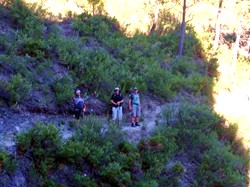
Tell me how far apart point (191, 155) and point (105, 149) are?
4.30 meters

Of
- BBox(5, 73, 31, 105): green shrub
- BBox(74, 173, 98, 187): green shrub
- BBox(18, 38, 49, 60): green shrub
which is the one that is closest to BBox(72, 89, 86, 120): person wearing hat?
BBox(5, 73, 31, 105): green shrub

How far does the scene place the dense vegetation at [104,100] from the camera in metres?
9.11

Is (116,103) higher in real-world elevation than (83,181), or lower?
higher

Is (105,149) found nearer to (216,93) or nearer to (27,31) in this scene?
(27,31)

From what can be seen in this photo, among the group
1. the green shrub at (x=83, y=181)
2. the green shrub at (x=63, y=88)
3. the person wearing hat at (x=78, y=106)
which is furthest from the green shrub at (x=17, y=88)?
the green shrub at (x=83, y=181)

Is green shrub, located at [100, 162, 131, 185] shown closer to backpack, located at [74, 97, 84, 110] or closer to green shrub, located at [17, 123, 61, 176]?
green shrub, located at [17, 123, 61, 176]

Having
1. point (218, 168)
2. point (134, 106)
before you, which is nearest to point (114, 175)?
point (218, 168)

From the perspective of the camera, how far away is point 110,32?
905 inches

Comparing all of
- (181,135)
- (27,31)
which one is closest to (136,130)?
(181,135)

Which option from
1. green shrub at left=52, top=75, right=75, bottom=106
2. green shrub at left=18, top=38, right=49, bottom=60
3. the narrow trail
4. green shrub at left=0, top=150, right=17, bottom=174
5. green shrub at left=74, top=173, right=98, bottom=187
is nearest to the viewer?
green shrub at left=0, top=150, right=17, bottom=174

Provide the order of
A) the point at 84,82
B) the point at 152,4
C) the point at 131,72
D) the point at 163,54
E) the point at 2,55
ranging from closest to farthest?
the point at 2,55 → the point at 84,82 → the point at 131,72 → the point at 163,54 → the point at 152,4

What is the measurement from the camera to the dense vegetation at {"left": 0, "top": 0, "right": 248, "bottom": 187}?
9.11 metres

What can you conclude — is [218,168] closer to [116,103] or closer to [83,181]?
[116,103]

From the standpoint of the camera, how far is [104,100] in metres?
15.2
